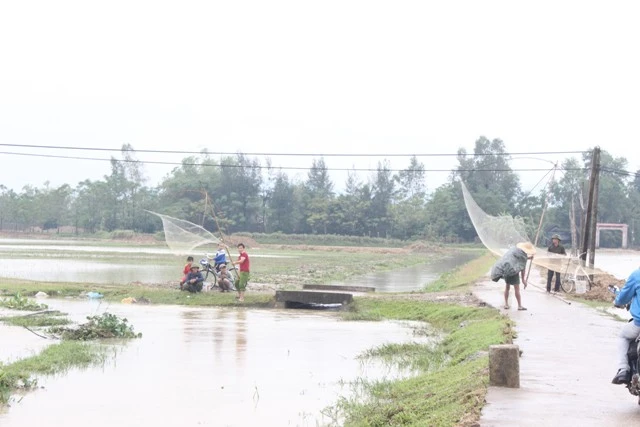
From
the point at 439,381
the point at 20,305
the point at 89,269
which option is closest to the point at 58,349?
the point at 439,381

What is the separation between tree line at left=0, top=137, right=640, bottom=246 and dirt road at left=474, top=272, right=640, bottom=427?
72144 millimetres

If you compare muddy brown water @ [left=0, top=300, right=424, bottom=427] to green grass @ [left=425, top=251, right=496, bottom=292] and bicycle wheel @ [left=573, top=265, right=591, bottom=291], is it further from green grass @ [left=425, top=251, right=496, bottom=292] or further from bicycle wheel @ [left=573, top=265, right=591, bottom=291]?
green grass @ [left=425, top=251, right=496, bottom=292]

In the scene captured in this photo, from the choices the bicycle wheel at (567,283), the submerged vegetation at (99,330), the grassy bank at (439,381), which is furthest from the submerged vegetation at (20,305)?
the bicycle wheel at (567,283)

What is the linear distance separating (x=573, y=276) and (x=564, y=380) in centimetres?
1533

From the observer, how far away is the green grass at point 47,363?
10250 millimetres

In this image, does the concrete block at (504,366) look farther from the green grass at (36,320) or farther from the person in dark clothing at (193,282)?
the person in dark clothing at (193,282)

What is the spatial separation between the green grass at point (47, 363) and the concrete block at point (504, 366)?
5.46 metres

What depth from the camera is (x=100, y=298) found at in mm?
22422

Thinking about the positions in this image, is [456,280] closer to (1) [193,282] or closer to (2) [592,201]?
(2) [592,201]

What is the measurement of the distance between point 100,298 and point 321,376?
1195 centimetres

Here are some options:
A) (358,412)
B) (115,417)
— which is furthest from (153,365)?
(358,412)

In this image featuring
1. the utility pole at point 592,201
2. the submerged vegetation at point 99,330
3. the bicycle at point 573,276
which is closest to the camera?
the submerged vegetation at point 99,330

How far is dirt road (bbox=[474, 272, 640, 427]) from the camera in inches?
290

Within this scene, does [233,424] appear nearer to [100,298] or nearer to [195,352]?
[195,352]
